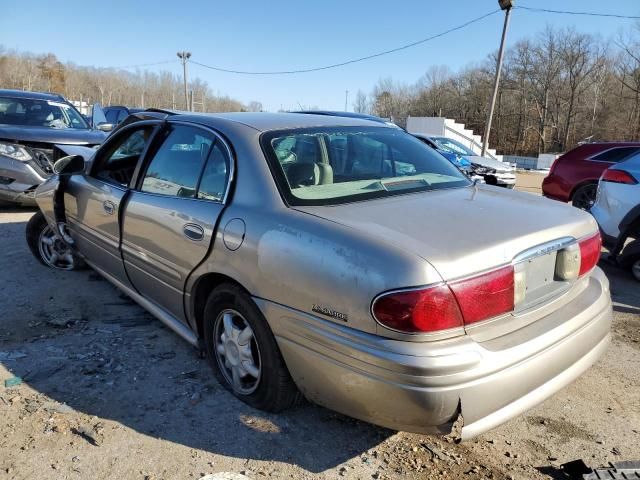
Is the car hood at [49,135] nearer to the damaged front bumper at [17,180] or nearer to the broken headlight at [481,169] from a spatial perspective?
the damaged front bumper at [17,180]

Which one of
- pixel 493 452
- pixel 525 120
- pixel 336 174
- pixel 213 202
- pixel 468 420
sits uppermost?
pixel 525 120

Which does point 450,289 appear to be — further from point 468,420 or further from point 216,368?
point 216,368

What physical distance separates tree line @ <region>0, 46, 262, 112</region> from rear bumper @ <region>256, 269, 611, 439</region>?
67199 millimetres

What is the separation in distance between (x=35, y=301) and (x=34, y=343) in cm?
83

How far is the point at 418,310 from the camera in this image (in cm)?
183

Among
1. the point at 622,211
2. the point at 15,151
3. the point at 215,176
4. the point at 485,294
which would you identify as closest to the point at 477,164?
the point at 622,211

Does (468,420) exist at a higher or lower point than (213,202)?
lower

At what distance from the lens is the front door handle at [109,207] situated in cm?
352

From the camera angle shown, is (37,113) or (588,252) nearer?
(588,252)

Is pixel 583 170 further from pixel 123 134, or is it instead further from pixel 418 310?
pixel 418 310

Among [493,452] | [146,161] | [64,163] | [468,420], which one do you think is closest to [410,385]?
[468,420]

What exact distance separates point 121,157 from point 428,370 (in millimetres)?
3301

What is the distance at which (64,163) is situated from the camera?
430 cm

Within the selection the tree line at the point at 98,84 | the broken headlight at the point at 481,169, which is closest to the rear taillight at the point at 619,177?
the broken headlight at the point at 481,169
